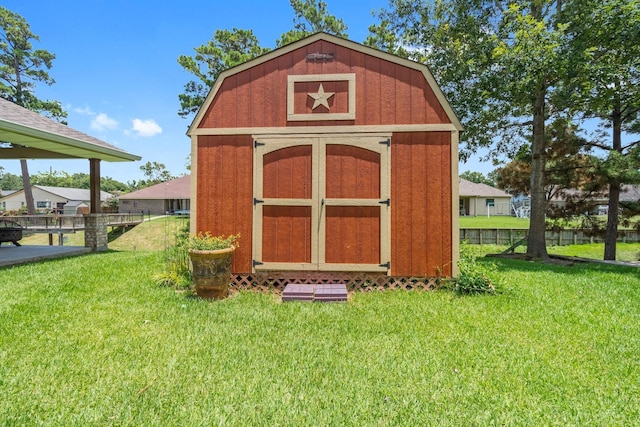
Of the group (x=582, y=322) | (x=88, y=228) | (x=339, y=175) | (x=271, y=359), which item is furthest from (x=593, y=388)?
(x=88, y=228)

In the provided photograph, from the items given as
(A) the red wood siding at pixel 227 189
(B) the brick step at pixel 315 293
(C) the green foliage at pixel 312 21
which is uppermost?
(C) the green foliage at pixel 312 21

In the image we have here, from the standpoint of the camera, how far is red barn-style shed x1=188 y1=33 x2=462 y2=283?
15.3ft

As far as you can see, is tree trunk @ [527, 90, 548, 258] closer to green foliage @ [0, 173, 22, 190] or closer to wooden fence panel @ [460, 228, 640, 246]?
wooden fence panel @ [460, 228, 640, 246]

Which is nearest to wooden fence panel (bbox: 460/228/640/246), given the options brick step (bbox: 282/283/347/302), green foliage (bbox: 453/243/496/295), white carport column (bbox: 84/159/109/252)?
green foliage (bbox: 453/243/496/295)

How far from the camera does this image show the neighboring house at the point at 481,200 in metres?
33.8

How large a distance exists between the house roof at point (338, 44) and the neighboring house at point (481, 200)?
103ft

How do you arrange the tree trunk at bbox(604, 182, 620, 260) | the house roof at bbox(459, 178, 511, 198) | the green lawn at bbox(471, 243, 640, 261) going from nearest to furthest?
the tree trunk at bbox(604, 182, 620, 260), the green lawn at bbox(471, 243, 640, 261), the house roof at bbox(459, 178, 511, 198)

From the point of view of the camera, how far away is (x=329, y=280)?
15.8 feet

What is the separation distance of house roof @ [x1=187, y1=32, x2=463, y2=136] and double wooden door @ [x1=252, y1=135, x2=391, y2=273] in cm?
107

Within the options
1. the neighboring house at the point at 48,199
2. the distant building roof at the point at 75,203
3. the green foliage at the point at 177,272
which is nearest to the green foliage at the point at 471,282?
the green foliage at the point at 177,272

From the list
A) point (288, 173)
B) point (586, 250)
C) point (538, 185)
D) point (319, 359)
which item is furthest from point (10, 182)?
point (586, 250)

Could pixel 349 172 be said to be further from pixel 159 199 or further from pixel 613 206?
pixel 159 199

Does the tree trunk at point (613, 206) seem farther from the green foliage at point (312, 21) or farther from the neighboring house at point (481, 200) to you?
the neighboring house at point (481, 200)

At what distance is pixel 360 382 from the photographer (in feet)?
7.48
